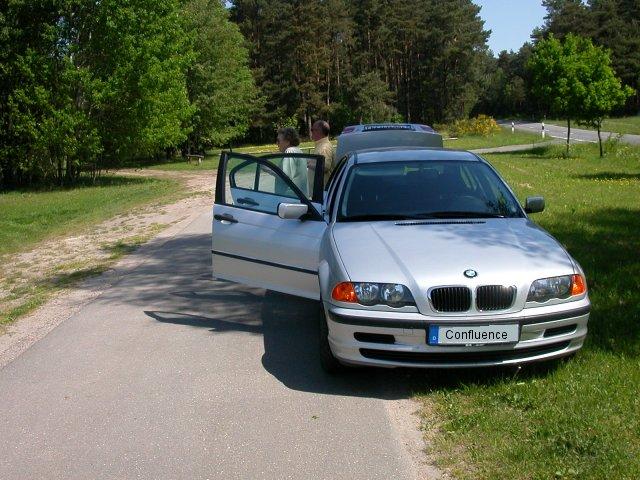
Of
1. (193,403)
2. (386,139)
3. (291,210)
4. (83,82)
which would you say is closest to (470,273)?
(291,210)

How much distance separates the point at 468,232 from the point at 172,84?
2430cm

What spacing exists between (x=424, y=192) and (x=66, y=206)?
16333mm

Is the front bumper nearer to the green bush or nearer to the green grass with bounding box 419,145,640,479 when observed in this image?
the green grass with bounding box 419,145,640,479

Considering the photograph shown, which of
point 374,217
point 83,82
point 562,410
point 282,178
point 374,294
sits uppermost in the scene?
point 83,82

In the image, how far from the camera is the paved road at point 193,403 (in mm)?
4168

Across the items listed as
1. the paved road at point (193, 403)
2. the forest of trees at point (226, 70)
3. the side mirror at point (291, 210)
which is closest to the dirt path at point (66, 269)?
the paved road at point (193, 403)

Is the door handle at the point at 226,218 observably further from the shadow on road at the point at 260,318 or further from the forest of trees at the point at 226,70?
the forest of trees at the point at 226,70

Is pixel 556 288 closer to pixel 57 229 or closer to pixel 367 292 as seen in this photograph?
pixel 367 292

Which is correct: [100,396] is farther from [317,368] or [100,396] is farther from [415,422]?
[415,422]

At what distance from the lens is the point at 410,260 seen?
519 cm

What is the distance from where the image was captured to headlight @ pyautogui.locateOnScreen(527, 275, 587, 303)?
5031mm

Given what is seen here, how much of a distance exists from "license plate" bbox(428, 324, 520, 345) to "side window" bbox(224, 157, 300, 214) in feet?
7.97

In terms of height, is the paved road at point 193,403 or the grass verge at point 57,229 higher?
the paved road at point 193,403

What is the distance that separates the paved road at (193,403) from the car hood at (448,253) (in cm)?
86
